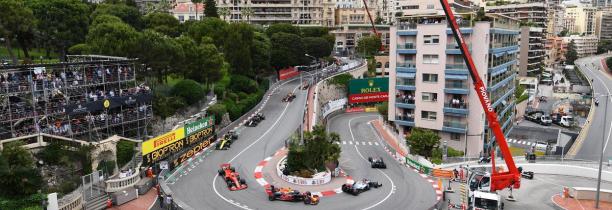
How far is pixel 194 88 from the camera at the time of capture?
65375 mm

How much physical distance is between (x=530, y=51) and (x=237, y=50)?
109m

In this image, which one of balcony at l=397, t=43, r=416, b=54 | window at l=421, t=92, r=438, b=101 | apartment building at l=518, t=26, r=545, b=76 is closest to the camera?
window at l=421, t=92, r=438, b=101

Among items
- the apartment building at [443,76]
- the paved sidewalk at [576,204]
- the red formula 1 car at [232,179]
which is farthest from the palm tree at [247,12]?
the paved sidewalk at [576,204]

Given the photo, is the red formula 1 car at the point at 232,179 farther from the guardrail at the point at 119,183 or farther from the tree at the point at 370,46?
the tree at the point at 370,46

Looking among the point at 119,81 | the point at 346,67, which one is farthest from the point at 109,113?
the point at 346,67

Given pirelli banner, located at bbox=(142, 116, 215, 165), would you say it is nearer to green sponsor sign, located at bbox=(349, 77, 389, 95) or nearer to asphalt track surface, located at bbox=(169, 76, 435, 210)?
asphalt track surface, located at bbox=(169, 76, 435, 210)

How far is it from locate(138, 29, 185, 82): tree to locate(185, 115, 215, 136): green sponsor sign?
9609 mm

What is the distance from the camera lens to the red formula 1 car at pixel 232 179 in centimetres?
4509

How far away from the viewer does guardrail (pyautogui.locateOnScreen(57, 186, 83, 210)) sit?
37181 millimetres

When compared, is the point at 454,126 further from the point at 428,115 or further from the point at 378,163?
the point at 378,163

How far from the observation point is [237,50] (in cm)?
8388

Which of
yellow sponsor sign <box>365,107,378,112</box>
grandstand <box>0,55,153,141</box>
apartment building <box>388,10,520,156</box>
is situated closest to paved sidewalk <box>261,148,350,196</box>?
grandstand <box>0,55,153,141</box>

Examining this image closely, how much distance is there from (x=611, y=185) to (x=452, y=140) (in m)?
20.1

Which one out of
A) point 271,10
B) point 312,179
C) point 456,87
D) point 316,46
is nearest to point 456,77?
point 456,87
